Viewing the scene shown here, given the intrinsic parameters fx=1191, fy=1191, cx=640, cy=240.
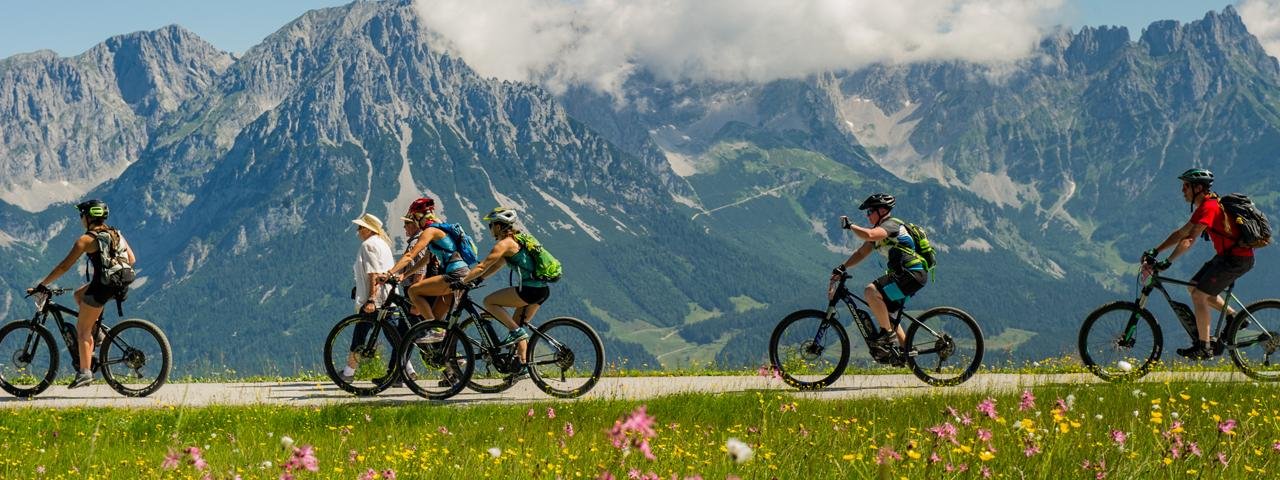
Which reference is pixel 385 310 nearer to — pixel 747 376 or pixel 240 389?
pixel 240 389

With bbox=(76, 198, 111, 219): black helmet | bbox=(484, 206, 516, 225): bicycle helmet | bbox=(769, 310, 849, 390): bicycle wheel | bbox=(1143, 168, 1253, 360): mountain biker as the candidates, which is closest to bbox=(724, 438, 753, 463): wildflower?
bbox=(484, 206, 516, 225): bicycle helmet

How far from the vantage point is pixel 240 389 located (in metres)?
17.5

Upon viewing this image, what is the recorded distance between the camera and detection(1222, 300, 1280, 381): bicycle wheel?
1487cm

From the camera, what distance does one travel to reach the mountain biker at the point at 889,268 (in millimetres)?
15031

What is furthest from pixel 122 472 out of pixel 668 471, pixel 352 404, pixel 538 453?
pixel 352 404

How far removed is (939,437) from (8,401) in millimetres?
14252

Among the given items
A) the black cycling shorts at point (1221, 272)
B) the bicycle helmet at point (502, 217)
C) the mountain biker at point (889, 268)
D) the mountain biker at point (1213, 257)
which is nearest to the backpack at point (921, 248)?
the mountain biker at point (889, 268)

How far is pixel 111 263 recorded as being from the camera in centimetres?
1527

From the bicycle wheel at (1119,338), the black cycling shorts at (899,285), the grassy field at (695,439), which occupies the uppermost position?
the black cycling shorts at (899,285)

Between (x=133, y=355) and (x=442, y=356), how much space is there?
4359mm

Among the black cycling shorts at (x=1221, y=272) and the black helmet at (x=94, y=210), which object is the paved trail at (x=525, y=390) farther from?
the black helmet at (x=94, y=210)

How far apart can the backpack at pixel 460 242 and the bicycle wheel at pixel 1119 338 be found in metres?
8.04

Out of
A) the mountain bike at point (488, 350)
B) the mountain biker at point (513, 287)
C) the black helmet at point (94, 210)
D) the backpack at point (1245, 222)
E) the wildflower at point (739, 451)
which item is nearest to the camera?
the wildflower at point (739, 451)

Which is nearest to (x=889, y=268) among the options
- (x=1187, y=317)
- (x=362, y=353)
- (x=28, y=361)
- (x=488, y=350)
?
(x=1187, y=317)
